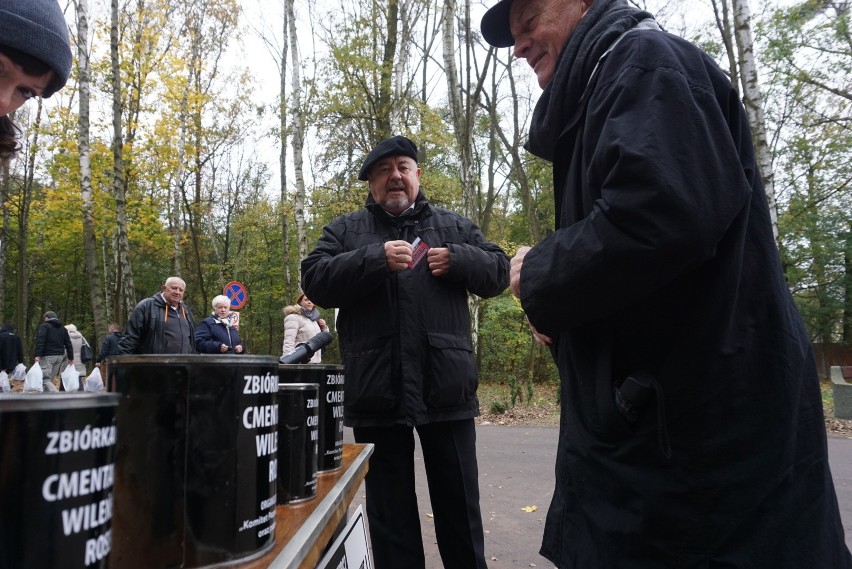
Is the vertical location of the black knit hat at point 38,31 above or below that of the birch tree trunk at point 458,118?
below

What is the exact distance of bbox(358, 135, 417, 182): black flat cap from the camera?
3031mm

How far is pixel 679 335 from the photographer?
1364 mm

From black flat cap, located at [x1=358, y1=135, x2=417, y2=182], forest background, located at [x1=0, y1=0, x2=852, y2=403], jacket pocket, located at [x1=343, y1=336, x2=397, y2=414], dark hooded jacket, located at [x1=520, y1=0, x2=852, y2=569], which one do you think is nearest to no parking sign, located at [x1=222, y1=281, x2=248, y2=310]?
forest background, located at [x1=0, y1=0, x2=852, y2=403]

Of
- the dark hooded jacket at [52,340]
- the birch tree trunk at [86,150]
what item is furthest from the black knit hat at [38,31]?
the dark hooded jacket at [52,340]

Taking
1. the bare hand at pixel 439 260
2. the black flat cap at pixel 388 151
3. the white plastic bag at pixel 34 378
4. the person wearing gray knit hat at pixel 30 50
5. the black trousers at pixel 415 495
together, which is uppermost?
the black flat cap at pixel 388 151

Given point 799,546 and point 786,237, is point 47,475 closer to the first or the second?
point 799,546

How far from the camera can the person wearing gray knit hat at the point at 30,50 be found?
131 centimetres

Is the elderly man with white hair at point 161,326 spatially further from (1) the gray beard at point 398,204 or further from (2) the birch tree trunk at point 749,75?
(2) the birch tree trunk at point 749,75

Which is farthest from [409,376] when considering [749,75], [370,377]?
[749,75]

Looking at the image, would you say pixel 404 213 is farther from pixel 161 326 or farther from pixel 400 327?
pixel 161 326

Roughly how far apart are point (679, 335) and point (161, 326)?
7.79 m

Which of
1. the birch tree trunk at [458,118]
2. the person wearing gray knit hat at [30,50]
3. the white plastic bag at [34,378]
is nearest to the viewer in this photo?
the person wearing gray knit hat at [30,50]

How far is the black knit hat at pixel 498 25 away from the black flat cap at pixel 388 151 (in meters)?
0.98

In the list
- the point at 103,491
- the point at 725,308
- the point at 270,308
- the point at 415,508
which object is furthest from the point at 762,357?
the point at 270,308
